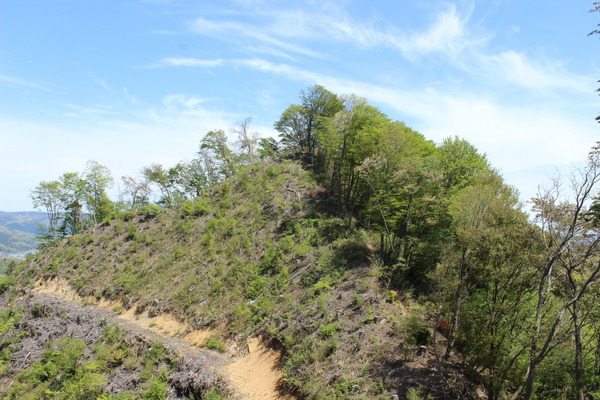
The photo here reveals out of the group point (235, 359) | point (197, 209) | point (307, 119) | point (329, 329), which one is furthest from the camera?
point (307, 119)

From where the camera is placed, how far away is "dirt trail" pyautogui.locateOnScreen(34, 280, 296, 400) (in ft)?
44.0

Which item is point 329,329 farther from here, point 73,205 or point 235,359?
point 73,205

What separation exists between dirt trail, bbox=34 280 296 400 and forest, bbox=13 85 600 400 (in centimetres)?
220

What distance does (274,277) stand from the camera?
69.3ft

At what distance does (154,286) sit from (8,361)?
956 centimetres

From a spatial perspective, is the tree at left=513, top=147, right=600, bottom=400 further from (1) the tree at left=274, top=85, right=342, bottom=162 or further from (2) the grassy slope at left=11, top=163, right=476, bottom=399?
(1) the tree at left=274, top=85, right=342, bottom=162

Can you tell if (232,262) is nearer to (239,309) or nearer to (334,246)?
(239,309)

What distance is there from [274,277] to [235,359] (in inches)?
244

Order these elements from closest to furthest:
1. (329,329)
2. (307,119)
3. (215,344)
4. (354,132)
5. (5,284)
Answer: (329,329), (215,344), (354,132), (5,284), (307,119)

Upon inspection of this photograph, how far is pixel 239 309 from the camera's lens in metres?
18.8

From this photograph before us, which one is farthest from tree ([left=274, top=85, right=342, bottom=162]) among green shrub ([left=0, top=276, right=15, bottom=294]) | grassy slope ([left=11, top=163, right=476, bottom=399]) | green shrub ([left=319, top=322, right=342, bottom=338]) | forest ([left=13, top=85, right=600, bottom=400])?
green shrub ([left=0, top=276, right=15, bottom=294])

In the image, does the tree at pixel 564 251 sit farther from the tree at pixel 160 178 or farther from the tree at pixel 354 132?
the tree at pixel 160 178

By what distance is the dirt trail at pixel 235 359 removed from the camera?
1341cm

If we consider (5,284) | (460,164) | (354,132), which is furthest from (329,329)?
(5,284)
